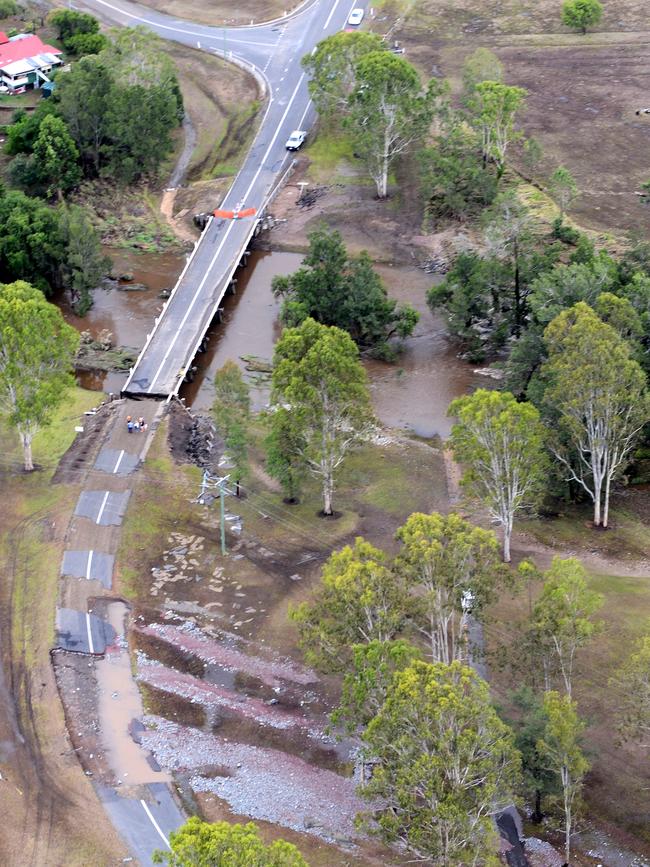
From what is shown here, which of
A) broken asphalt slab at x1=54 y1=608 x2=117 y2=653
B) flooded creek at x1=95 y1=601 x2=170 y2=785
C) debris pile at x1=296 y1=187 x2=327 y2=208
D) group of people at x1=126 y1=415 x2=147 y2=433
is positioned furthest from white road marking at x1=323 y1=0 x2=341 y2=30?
broken asphalt slab at x1=54 y1=608 x2=117 y2=653

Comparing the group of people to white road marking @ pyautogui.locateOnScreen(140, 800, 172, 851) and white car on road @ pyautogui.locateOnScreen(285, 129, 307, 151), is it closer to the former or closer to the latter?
white road marking @ pyautogui.locateOnScreen(140, 800, 172, 851)

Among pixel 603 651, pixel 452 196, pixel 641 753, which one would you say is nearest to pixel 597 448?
pixel 603 651

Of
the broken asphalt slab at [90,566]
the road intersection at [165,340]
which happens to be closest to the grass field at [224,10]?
the road intersection at [165,340]

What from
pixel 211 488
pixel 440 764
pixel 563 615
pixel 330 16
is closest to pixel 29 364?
pixel 211 488

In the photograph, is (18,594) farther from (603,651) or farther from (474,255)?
(474,255)

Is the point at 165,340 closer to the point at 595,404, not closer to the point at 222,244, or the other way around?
the point at 222,244

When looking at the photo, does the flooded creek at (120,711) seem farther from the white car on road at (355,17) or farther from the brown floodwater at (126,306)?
the white car on road at (355,17)
